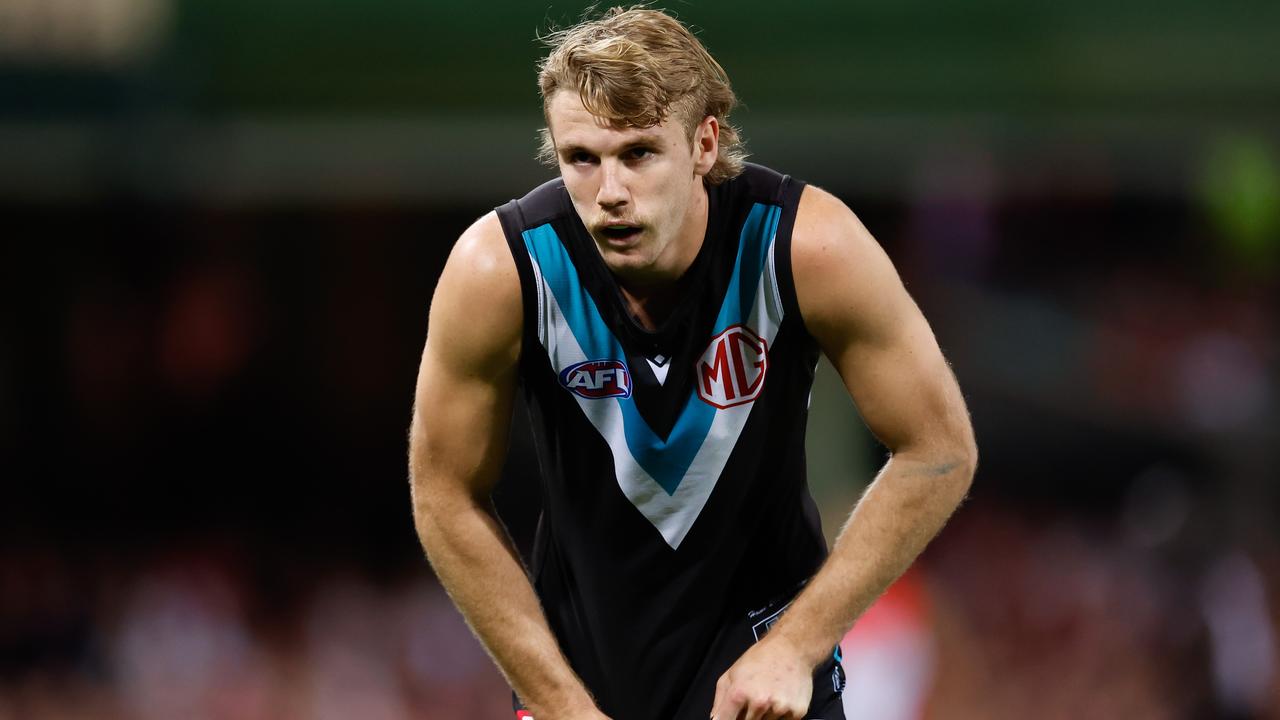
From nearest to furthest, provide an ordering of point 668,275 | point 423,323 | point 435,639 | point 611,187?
point 611,187
point 668,275
point 435,639
point 423,323

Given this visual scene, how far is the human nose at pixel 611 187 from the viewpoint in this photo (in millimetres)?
3207

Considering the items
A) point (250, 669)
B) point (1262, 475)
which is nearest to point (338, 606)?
point (250, 669)

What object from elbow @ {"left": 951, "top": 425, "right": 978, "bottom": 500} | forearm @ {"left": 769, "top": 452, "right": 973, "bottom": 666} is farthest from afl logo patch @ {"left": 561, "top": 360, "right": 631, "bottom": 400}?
elbow @ {"left": 951, "top": 425, "right": 978, "bottom": 500}

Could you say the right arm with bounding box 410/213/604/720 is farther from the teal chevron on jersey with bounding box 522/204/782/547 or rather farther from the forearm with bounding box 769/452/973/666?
the forearm with bounding box 769/452/973/666

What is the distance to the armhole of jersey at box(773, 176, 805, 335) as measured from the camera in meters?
3.39

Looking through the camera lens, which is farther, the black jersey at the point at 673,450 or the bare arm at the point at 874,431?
the black jersey at the point at 673,450

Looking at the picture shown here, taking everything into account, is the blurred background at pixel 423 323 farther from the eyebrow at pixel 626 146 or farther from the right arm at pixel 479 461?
the eyebrow at pixel 626 146

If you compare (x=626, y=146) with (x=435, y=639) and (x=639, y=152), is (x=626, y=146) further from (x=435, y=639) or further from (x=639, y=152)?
(x=435, y=639)

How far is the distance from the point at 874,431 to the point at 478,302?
0.89 m

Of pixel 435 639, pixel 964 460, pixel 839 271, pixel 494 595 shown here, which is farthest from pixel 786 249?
pixel 435 639

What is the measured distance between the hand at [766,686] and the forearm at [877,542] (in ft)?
0.24

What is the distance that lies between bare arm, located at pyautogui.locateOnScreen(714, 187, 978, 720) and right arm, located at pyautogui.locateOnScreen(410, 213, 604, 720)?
431 mm

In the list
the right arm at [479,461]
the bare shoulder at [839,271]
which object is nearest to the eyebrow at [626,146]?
the right arm at [479,461]

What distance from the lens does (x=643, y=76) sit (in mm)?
3246
